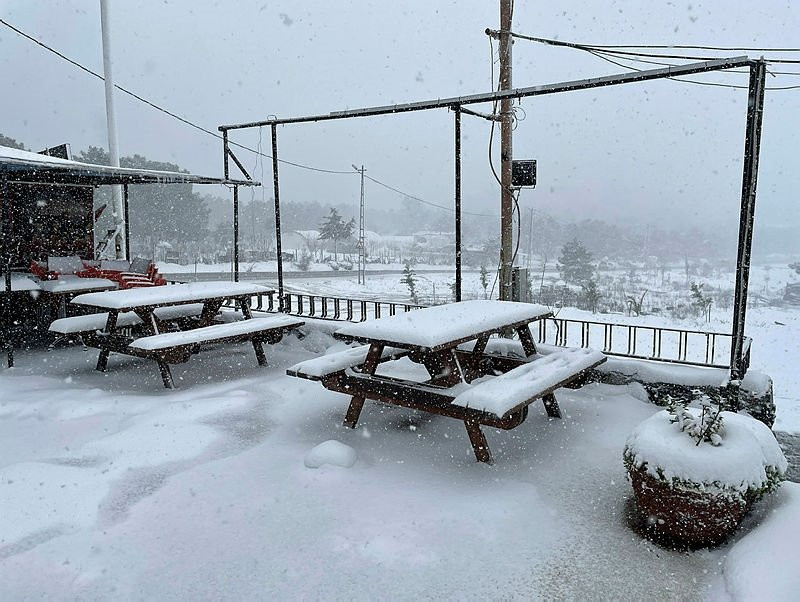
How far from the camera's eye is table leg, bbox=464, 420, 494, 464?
14.1 feet

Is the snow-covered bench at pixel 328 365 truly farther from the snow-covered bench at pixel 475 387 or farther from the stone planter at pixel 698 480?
the stone planter at pixel 698 480

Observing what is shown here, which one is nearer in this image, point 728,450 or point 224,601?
point 224,601

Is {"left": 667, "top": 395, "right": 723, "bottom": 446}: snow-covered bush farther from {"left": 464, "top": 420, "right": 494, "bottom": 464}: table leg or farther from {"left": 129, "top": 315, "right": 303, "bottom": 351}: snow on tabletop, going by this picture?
{"left": 129, "top": 315, "right": 303, "bottom": 351}: snow on tabletop

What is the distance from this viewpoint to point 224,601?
281 centimetres

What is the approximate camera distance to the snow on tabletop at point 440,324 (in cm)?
449

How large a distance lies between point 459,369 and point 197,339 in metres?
3.25

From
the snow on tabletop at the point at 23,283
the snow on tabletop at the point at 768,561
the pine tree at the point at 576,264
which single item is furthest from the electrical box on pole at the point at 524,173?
the pine tree at the point at 576,264

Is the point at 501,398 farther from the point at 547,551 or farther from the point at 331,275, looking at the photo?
the point at 331,275

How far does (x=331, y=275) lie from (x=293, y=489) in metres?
44.8

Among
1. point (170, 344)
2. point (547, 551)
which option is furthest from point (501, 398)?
point (170, 344)

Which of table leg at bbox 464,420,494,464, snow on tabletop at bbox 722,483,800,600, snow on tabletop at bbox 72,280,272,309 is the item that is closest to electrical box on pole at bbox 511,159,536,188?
snow on tabletop at bbox 72,280,272,309

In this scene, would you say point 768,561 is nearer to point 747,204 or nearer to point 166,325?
point 747,204

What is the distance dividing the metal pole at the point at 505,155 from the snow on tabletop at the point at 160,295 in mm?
3760

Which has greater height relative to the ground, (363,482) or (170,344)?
(170,344)
